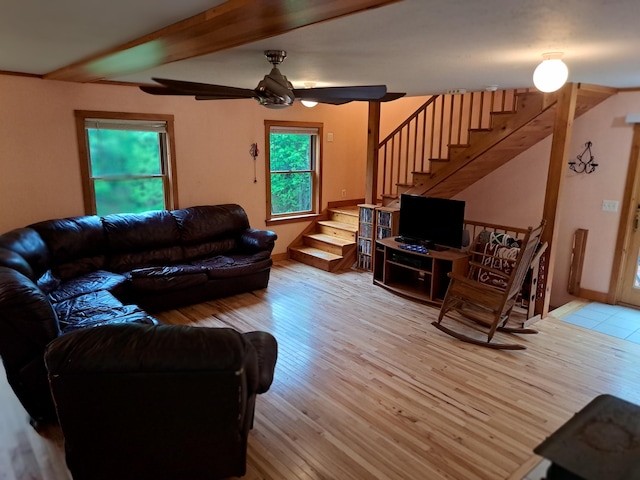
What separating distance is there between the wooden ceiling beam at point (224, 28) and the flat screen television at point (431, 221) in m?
2.96

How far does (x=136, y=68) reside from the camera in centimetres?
330

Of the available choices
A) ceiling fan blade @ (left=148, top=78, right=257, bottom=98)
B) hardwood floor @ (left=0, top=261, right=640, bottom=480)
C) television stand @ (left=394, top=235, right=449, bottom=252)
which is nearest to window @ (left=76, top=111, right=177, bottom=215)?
hardwood floor @ (left=0, top=261, right=640, bottom=480)

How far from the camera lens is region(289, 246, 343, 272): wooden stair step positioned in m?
5.87

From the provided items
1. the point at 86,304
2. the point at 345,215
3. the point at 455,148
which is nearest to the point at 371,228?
the point at 345,215

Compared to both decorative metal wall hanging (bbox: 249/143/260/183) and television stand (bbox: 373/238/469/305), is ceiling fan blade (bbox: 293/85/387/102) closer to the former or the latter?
television stand (bbox: 373/238/469/305)

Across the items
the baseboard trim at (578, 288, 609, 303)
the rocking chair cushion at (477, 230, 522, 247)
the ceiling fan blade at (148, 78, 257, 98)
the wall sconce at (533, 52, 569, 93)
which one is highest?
the wall sconce at (533, 52, 569, 93)

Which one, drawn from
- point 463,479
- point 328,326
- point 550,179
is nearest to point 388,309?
point 328,326

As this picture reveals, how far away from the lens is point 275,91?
262 centimetres

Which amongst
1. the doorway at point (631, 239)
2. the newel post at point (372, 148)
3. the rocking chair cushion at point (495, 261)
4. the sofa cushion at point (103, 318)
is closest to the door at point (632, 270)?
the doorway at point (631, 239)

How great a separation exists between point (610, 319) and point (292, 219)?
4.18 meters

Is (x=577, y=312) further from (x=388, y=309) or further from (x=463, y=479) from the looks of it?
(x=463, y=479)

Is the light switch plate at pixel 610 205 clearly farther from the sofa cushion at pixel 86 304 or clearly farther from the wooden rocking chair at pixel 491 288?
the sofa cushion at pixel 86 304

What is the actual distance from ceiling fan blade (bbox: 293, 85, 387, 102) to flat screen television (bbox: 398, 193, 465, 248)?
2.08 meters

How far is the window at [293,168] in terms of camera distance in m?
6.14
